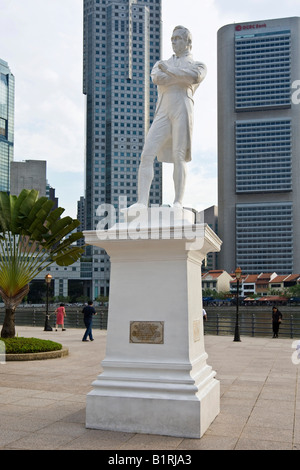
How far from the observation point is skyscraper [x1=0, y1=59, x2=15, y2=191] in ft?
494

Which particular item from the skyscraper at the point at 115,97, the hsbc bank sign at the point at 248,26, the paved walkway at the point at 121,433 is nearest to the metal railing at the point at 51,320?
the paved walkway at the point at 121,433

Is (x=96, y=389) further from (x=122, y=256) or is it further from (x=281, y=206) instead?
(x=281, y=206)

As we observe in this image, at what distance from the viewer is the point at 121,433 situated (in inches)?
229

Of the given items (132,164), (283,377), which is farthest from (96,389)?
(132,164)

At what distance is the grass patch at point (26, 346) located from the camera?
42.7ft

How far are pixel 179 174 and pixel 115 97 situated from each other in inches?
Result: 5067

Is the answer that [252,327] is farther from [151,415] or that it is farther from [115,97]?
[115,97]

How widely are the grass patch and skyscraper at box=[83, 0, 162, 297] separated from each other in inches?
4340

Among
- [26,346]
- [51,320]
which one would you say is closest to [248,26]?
[51,320]

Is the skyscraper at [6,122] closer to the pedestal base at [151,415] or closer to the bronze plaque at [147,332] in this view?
the bronze plaque at [147,332]

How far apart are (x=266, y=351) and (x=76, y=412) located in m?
10.3

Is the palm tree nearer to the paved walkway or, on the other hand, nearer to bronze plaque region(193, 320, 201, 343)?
the paved walkway
